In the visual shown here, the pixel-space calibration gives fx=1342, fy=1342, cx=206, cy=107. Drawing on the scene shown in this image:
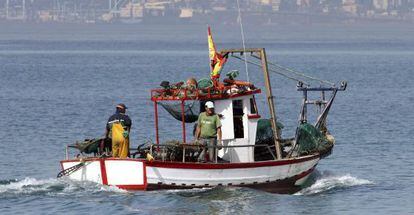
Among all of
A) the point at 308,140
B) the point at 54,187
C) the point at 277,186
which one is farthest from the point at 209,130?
the point at 54,187

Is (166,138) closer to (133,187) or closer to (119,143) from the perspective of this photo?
(119,143)

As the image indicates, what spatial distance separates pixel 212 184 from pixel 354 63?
107 meters

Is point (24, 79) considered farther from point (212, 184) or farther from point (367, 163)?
point (212, 184)

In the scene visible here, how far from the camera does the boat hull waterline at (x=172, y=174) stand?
3409 centimetres

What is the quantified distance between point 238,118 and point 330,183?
14.6 ft

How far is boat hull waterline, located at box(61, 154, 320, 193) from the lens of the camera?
34094mm

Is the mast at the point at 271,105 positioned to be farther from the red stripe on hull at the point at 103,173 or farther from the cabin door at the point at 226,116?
the red stripe on hull at the point at 103,173

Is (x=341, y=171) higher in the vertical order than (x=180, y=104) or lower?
lower

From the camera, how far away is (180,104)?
3625 centimetres

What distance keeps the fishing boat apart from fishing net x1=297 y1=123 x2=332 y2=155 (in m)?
0.03

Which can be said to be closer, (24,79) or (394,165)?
(394,165)

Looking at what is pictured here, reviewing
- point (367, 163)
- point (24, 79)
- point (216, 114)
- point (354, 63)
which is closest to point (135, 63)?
point (354, 63)

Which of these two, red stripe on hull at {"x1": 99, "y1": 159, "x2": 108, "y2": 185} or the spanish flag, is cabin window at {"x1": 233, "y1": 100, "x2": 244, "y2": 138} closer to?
the spanish flag

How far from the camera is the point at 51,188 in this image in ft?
117
